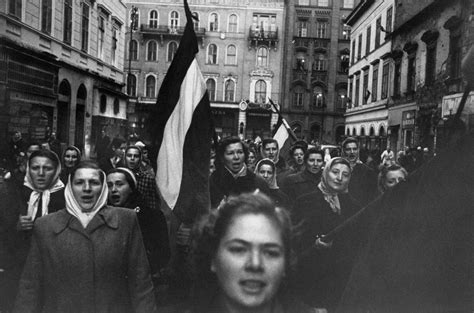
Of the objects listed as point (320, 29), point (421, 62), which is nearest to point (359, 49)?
point (320, 29)

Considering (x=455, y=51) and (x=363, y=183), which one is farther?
(x=455, y=51)

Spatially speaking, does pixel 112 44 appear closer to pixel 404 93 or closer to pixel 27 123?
pixel 27 123

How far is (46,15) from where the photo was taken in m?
14.0

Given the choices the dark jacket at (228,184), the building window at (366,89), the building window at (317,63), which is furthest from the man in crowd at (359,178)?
the building window at (317,63)

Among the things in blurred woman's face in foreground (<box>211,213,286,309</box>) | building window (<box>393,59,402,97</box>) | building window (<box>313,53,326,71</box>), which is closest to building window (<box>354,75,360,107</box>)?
building window (<box>313,53,326,71</box>)

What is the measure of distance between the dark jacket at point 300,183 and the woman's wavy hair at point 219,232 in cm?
356

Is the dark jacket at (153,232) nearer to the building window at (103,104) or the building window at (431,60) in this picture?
the building window at (431,60)

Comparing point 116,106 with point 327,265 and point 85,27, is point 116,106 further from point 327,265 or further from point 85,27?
point 327,265

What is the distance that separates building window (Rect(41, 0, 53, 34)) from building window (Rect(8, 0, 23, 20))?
1.52 m

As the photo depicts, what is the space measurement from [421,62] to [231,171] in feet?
29.0

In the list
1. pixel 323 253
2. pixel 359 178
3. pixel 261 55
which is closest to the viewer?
pixel 323 253

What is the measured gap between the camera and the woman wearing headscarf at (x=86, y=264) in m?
2.60

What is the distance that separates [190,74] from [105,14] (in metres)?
16.8

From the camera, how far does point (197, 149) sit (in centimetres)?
384
